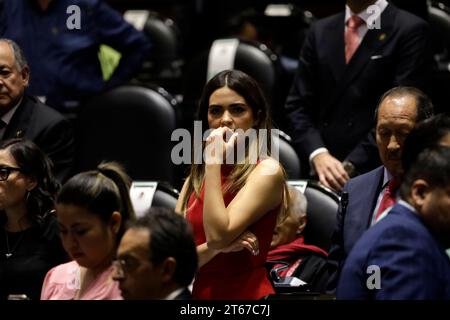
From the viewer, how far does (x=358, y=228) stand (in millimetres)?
2404

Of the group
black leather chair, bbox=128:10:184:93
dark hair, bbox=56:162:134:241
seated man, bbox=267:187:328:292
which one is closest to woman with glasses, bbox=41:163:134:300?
dark hair, bbox=56:162:134:241

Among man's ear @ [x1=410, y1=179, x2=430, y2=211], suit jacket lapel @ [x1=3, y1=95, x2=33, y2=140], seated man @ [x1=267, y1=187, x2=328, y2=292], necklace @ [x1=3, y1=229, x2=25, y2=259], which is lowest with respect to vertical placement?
seated man @ [x1=267, y1=187, x2=328, y2=292]

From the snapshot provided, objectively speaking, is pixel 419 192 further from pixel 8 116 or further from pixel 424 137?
pixel 8 116

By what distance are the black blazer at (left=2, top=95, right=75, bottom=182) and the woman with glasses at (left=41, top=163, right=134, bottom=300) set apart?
2.85 feet

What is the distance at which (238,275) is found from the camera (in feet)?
7.66

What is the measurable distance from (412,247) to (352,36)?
1398 mm

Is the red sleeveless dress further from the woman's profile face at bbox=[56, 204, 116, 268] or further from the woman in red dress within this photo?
the woman's profile face at bbox=[56, 204, 116, 268]

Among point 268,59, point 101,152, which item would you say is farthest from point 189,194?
point 268,59

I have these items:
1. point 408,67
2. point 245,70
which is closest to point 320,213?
point 408,67

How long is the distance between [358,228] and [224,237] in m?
0.35

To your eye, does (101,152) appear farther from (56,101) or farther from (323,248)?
(323,248)

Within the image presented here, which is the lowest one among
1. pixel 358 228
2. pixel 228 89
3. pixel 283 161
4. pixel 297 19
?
pixel 297 19

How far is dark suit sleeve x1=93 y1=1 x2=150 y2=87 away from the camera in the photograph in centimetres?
373

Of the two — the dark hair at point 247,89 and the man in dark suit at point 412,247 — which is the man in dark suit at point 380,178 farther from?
the man in dark suit at point 412,247
